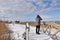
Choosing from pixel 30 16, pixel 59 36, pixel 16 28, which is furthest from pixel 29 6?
pixel 59 36

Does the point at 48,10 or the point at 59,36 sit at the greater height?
the point at 48,10

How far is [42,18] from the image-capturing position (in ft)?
12.2

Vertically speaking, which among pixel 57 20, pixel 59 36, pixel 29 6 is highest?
pixel 29 6

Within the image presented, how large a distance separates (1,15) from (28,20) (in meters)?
0.50

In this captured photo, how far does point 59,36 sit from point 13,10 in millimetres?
974

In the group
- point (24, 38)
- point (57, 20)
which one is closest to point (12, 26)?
point (24, 38)

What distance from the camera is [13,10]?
3.68 metres

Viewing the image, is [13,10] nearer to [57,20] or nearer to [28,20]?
[28,20]

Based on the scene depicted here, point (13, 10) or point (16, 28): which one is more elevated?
point (13, 10)

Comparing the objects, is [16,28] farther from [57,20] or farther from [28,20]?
[57,20]

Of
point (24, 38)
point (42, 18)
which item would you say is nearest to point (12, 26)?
point (24, 38)

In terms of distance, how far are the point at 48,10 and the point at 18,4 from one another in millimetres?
561

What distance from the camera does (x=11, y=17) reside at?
145 inches

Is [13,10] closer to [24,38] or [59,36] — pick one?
[24,38]
